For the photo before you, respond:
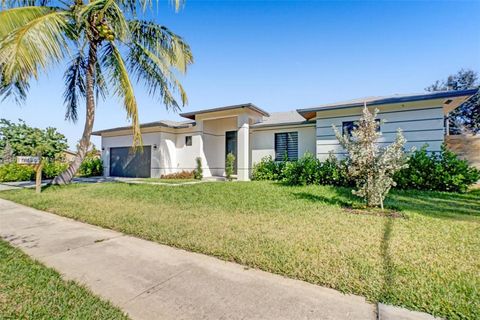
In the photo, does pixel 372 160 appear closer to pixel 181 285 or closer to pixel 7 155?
pixel 181 285

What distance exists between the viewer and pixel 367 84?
15703 millimetres

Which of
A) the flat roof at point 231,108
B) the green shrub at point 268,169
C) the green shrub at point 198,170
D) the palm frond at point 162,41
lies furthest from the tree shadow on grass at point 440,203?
the green shrub at point 198,170

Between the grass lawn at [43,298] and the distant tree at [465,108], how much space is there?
98.7ft

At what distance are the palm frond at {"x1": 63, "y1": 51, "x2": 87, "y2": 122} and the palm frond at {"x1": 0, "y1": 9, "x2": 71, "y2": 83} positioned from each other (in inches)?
160

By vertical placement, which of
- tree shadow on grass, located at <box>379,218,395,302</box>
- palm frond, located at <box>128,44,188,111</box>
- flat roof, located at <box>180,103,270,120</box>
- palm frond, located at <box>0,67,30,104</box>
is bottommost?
→ tree shadow on grass, located at <box>379,218,395,302</box>

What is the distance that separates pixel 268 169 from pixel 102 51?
10.1 m

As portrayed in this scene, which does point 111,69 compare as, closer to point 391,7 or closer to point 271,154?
point 271,154

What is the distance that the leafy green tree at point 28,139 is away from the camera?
26922 mm

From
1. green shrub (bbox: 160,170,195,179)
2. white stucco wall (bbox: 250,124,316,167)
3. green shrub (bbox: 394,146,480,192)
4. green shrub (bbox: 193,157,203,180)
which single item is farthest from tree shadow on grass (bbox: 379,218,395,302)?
green shrub (bbox: 160,170,195,179)

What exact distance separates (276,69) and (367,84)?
6.77 metres

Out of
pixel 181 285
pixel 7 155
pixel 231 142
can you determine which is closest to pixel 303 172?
pixel 231 142

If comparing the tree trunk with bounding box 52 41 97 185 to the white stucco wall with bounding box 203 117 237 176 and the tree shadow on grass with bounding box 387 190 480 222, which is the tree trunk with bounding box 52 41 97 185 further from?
the tree shadow on grass with bounding box 387 190 480 222

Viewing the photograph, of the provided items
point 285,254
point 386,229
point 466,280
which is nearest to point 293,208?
point 386,229

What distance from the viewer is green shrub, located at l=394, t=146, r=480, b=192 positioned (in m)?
8.89
